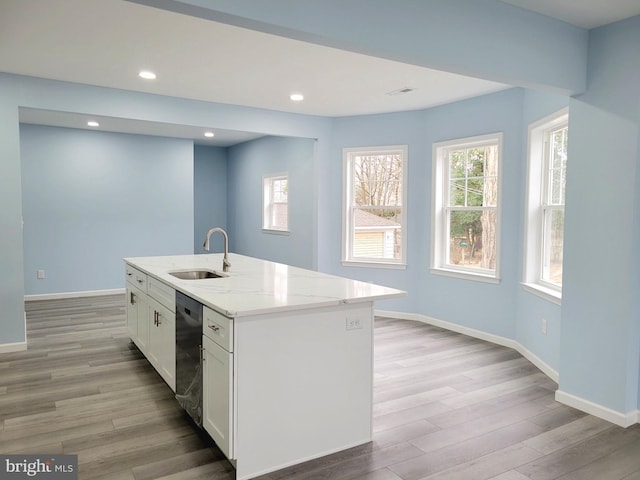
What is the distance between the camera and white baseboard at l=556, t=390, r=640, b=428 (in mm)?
2941

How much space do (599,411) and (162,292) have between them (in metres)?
3.04

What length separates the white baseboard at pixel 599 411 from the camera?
2941 mm

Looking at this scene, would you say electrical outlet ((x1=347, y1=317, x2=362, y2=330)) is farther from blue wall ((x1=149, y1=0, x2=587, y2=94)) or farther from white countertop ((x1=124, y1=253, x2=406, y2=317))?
blue wall ((x1=149, y1=0, x2=587, y2=94))

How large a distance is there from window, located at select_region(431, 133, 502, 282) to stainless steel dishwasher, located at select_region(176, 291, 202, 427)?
3.20 m

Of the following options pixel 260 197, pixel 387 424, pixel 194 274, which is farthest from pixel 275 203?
pixel 387 424

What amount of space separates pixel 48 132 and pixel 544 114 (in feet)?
21.0

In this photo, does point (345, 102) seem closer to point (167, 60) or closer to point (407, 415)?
point (167, 60)

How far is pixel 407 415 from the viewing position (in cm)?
308

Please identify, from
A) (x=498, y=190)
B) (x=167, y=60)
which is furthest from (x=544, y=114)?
(x=167, y=60)

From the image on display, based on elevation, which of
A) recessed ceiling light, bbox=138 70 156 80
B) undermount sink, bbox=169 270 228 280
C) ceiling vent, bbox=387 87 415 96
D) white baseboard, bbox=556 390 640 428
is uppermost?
ceiling vent, bbox=387 87 415 96

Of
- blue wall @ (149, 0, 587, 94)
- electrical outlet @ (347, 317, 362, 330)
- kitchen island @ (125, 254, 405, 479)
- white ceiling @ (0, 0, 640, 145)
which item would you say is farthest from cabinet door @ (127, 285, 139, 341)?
blue wall @ (149, 0, 587, 94)

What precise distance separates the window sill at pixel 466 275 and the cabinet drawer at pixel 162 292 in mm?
3170

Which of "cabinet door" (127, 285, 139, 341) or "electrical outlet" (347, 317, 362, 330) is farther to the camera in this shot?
"cabinet door" (127, 285, 139, 341)

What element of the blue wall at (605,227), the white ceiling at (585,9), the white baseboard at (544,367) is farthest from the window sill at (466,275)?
the white ceiling at (585,9)
